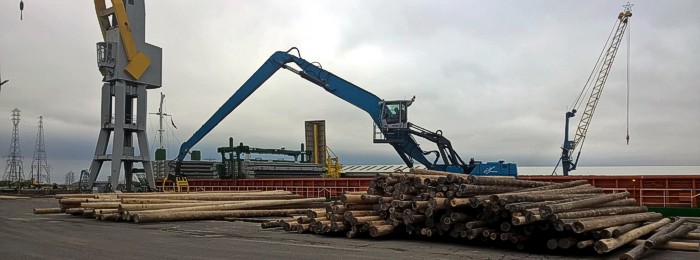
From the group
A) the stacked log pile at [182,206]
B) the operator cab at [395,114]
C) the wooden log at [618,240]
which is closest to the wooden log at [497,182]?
the wooden log at [618,240]

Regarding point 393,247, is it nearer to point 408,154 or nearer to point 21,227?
point 21,227

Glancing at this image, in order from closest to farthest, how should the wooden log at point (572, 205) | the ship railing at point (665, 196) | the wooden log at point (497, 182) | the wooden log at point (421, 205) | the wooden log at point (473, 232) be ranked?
1. the wooden log at point (572, 205)
2. the wooden log at point (473, 232)
3. the wooden log at point (421, 205)
4. the wooden log at point (497, 182)
5. the ship railing at point (665, 196)

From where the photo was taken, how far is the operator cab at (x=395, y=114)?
96.2 ft

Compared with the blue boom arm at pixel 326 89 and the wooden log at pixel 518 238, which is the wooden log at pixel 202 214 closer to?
the wooden log at pixel 518 238

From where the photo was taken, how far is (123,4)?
112ft

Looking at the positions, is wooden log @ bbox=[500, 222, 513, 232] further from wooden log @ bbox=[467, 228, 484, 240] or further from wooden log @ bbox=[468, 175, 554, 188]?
wooden log @ bbox=[468, 175, 554, 188]

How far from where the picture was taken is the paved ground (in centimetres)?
1035

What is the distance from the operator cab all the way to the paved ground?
594 inches

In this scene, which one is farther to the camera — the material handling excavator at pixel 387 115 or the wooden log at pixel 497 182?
the material handling excavator at pixel 387 115

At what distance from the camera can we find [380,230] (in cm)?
1266

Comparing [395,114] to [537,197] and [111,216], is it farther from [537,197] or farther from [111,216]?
[537,197]

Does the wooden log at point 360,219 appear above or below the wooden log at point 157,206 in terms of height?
above

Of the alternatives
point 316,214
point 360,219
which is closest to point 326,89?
point 316,214

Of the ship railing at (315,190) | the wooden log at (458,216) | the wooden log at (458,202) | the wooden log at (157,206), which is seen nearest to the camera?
the wooden log at (458,202)
